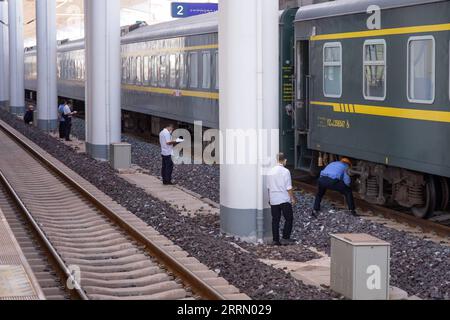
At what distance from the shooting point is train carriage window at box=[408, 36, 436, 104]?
13492 mm

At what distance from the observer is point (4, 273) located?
1062 cm

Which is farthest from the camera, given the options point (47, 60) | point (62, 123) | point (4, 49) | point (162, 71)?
point (4, 49)

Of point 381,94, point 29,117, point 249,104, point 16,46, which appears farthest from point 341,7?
point 16,46

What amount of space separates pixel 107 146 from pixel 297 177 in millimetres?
7675

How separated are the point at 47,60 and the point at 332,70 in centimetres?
2279

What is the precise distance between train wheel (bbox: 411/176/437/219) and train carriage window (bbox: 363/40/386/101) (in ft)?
5.05

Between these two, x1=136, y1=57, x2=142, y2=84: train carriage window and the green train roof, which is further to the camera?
x1=136, y1=57, x2=142, y2=84: train carriage window

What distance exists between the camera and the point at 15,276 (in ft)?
34.2

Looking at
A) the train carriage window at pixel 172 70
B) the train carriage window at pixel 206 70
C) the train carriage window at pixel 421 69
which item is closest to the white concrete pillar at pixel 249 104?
the train carriage window at pixel 421 69

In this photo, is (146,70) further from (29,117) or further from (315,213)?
(315,213)

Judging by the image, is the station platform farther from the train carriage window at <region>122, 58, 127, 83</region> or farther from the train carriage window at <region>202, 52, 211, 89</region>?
the train carriage window at <region>122, 58, 127, 83</region>

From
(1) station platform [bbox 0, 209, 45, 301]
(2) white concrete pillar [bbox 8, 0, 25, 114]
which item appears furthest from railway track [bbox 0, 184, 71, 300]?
(2) white concrete pillar [bbox 8, 0, 25, 114]

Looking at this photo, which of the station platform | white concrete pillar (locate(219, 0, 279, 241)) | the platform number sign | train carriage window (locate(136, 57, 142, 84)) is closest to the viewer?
the station platform
